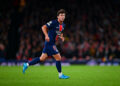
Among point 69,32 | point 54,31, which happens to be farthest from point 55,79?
point 69,32

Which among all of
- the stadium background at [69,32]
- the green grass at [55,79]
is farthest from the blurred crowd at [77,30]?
the green grass at [55,79]

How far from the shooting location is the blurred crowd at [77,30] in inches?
650

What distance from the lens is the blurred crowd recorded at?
54.2ft

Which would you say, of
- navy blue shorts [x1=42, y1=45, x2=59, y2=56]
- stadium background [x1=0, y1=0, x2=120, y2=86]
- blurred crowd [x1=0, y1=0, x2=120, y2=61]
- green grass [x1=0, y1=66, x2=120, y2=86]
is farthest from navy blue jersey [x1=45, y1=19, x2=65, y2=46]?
blurred crowd [x1=0, y1=0, x2=120, y2=61]

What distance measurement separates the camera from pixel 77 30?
755 inches

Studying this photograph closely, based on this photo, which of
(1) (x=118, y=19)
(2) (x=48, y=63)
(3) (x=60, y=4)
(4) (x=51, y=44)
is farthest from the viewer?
(3) (x=60, y=4)

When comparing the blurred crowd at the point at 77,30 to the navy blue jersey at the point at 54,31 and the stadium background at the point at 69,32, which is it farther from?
the navy blue jersey at the point at 54,31

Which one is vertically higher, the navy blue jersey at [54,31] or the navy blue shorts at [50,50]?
the navy blue jersey at [54,31]

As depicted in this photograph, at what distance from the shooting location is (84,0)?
851 inches

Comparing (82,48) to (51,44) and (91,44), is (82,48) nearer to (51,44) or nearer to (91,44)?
(91,44)

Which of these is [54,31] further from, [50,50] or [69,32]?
[69,32]

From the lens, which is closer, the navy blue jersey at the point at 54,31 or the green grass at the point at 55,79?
the green grass at the point at 55,79

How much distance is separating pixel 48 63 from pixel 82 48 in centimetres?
218

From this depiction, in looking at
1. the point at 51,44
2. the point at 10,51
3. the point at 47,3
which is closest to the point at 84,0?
the point at 47,3
